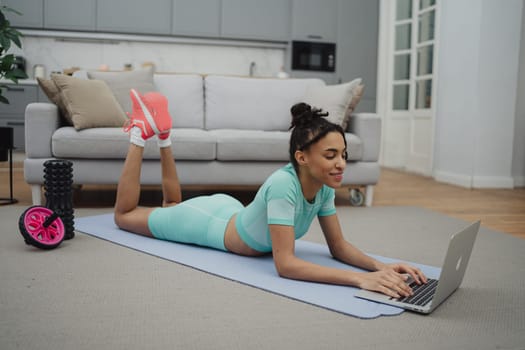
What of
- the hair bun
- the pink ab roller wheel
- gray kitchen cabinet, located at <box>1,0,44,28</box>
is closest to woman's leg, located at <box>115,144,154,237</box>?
the pink ab roller wheel

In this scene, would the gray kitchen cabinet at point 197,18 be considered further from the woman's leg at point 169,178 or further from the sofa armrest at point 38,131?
the woman's leg at point 169,178

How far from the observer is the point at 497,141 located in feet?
15.5

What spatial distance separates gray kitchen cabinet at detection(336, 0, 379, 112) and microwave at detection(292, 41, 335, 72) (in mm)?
206

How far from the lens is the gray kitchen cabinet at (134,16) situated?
6164 mm

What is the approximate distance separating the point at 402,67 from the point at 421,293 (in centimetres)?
513

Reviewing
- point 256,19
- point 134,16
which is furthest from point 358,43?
point 134,16

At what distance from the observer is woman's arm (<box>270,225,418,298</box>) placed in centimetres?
162

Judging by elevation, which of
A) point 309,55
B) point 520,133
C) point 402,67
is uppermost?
point 309,55

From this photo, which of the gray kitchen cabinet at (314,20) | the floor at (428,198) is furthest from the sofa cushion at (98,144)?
the gray kitchen cabinet at (314,20)

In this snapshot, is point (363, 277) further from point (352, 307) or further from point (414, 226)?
point (414, 226)

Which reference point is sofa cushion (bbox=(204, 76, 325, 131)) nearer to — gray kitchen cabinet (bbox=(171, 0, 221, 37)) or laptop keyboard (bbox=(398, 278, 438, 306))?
laptop keyboard (bbox=(398, 278, 438, 306))

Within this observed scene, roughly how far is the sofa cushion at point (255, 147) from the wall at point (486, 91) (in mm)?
1829

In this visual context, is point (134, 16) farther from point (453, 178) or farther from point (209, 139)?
point (453, 178)

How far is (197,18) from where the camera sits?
6.39 metres
